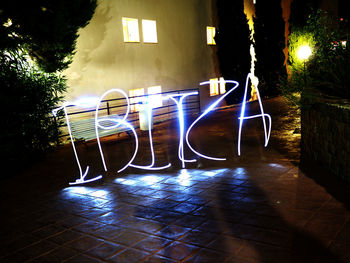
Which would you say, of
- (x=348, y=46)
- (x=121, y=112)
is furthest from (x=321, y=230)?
(x=121, y=112)

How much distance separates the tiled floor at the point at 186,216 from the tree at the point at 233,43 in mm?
12943

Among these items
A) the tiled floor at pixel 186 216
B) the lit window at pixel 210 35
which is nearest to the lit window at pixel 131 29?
the lit window at pixel 210 35

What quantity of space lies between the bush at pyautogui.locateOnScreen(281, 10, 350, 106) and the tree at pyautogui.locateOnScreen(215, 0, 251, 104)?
9.61 meters

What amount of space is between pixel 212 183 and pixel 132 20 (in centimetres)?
1036

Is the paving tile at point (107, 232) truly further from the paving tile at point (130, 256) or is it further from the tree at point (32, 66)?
the tree at point (32, 66)

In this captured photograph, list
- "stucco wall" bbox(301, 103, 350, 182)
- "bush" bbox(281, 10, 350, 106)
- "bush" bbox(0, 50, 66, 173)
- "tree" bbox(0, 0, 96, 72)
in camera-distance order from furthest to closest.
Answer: "tree" bbox(0, 0, 96, 72)
"bush" bbox(0, 50, 66, 173)
"bush" bbox(281, 10, 350, 106)
"stucco wall" bbox(301, 103, 350, 182)

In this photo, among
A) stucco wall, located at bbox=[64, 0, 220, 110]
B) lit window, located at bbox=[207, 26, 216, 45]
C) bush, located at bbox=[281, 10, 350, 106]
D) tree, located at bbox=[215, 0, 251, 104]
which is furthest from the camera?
lit window, located at bbox=[207, 26, 216, 45]

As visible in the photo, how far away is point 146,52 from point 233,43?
643 cm

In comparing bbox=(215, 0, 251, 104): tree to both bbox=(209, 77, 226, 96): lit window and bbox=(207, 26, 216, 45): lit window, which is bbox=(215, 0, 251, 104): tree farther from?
bbox=(209, 77, 226, 96): lit window

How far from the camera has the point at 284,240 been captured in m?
3.72

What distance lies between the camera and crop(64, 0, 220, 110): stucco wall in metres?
12.3

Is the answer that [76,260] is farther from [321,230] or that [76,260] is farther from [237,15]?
[237,15]

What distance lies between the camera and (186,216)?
462 cm

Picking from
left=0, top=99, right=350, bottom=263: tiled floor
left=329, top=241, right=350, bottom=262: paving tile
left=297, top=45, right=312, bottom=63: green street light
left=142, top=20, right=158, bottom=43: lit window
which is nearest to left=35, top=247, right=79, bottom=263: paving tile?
left=0, top=99, right=350, bottom=263: tiled floor
